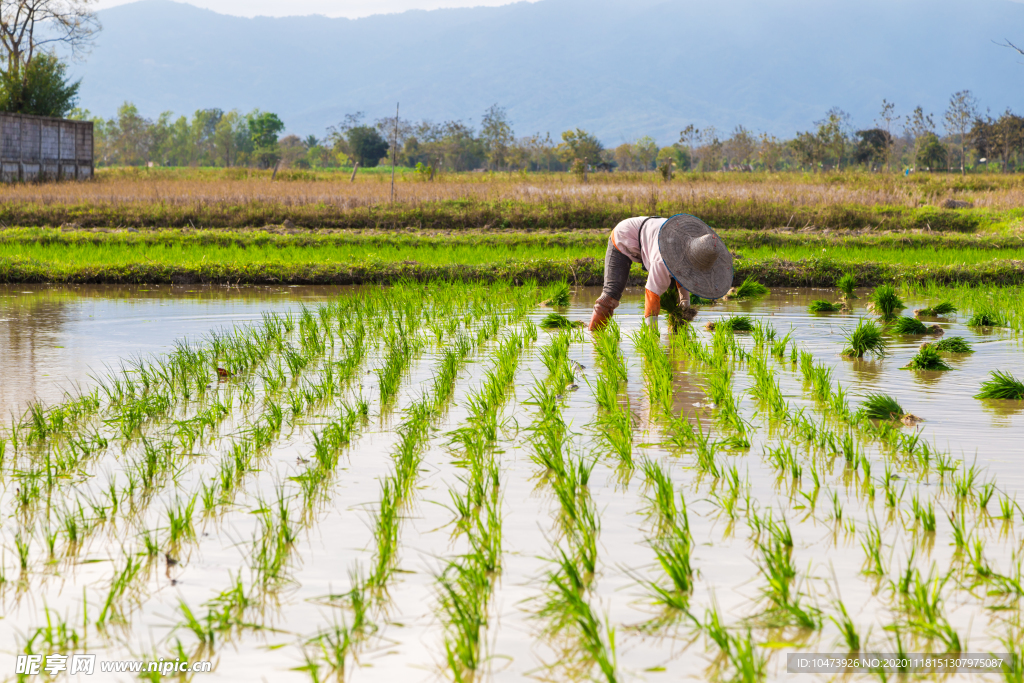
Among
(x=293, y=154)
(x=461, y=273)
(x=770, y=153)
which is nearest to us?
(x=461, y=273)

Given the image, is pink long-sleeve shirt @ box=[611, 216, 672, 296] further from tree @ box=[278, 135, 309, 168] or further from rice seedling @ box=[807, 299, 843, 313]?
tree @ box=[278, 135, 309, 168]

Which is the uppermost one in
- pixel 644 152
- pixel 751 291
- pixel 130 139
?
pixel 644 152

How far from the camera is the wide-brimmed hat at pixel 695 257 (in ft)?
18.3

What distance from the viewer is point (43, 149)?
24344 millimetres

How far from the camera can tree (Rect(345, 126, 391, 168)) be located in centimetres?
6150

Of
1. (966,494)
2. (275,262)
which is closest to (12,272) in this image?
(275,262)

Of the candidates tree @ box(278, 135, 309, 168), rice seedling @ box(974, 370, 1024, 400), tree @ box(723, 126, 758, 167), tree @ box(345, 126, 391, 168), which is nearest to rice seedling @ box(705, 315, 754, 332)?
rice seedling @ box(974, 370, 1024, 400)

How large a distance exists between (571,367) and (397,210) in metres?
12.2

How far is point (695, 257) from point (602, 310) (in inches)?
44.8

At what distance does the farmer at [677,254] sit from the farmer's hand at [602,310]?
0.02m

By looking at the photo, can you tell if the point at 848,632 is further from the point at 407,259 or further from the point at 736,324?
the point at 407,259

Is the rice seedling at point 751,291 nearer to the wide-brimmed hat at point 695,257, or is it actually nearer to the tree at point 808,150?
the wide-brimmed hat at point 695,257

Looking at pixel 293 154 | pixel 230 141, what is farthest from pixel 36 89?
pixel 230 141

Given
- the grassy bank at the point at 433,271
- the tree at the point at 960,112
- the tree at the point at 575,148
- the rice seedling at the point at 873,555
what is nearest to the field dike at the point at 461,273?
the grassy bank at the point at 433,271
